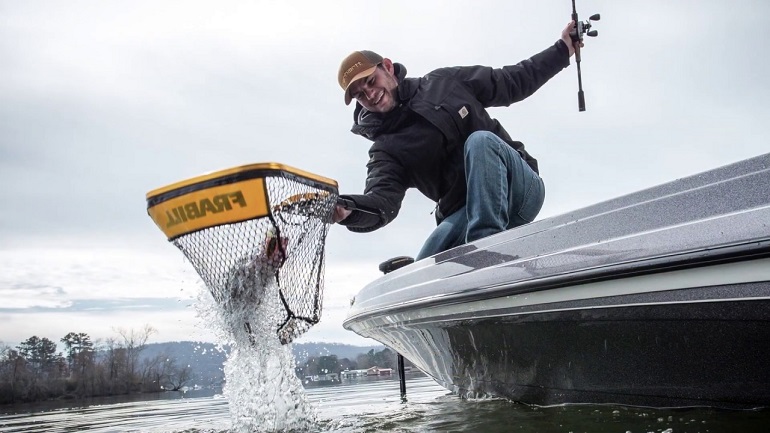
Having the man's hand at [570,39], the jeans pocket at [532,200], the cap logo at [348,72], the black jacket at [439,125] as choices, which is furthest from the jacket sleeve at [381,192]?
the man's hand at [570,39]

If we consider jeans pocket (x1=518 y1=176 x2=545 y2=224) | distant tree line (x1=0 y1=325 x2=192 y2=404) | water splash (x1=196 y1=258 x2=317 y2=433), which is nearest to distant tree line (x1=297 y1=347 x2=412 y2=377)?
water splash (x1=196 y1=258 x2=317 y2=433)

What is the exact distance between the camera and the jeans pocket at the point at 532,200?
304cm

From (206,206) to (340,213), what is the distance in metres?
0.88

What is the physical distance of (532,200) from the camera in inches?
122

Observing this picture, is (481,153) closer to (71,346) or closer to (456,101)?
(456,101)

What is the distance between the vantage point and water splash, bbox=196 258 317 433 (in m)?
2.42

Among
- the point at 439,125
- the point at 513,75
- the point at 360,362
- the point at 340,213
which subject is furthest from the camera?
the point at 360,362

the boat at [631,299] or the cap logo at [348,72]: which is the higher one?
the cap logo at [348,72]

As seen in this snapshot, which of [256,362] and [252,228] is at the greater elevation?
[252,228]

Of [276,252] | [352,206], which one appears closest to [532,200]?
[352,206]

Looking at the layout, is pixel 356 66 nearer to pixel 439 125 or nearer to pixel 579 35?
pixel 439 125

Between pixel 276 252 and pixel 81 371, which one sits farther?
pixel 81 371

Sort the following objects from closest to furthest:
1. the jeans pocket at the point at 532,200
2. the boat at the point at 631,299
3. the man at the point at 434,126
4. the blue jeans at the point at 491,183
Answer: the boat at the point at 631,299 → the blue jeans at the point at 491,183 → the jeans pocket at the point at 532,200 → the man at the point at 434,126

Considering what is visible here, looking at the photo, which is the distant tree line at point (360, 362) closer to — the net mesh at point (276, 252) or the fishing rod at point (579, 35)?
the net mesh at point (276, 252)
